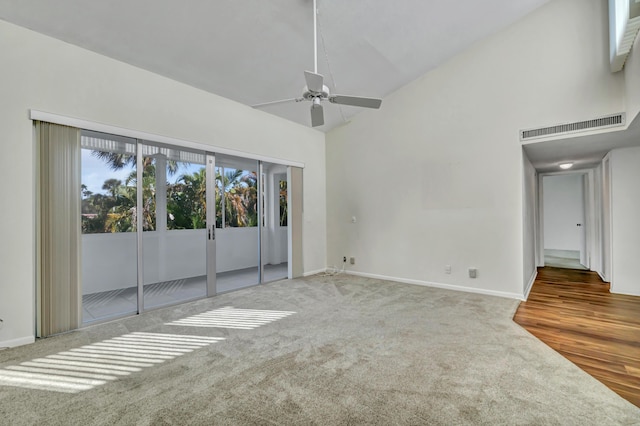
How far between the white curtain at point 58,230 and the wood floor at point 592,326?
16.6 ft

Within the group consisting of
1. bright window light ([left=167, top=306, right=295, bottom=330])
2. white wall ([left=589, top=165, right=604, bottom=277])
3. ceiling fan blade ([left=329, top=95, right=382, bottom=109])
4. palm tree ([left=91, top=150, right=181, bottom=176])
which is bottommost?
bright window light ([left=167, top=306, right=295, bottom=330])

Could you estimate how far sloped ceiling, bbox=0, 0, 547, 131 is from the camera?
121 inches

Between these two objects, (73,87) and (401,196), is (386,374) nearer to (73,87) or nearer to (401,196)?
(401,196)

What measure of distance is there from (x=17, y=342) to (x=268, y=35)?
→ 4.33m

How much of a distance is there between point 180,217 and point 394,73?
4.56 m

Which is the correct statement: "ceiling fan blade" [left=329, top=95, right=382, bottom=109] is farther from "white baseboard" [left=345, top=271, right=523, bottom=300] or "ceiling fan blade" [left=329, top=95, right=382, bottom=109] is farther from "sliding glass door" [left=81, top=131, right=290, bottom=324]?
"white baseboard" [left=345, top=271, right=523, bottom=300]

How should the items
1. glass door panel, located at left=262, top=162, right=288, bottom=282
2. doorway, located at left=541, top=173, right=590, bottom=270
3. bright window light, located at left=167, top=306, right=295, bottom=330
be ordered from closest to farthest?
bright window light, located at left=167, top=306, right=295, bottom=330 → glass door panel, located at left=262, top=162, right=288, bottom=282 → doorway, located at left=541, top=173, right=590, bottom=270

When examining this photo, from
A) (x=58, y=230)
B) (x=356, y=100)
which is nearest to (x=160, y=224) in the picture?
(x=58, y=230)

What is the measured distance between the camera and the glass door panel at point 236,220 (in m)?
5.80

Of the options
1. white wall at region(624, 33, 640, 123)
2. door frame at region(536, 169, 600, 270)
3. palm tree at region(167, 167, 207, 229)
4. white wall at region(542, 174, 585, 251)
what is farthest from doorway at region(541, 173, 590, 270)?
palm tree at region(167, 167, 207, 229)

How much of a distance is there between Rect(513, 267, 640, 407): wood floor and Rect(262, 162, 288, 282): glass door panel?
4944mm

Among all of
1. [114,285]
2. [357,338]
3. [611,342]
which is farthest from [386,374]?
[114,285]

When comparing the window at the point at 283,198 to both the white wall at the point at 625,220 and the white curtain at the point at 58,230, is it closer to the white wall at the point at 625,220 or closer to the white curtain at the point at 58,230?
the white curtain at the point at 58,230

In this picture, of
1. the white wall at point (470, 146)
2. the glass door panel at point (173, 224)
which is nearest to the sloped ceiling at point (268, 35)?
the white wall at point (470, 146)
